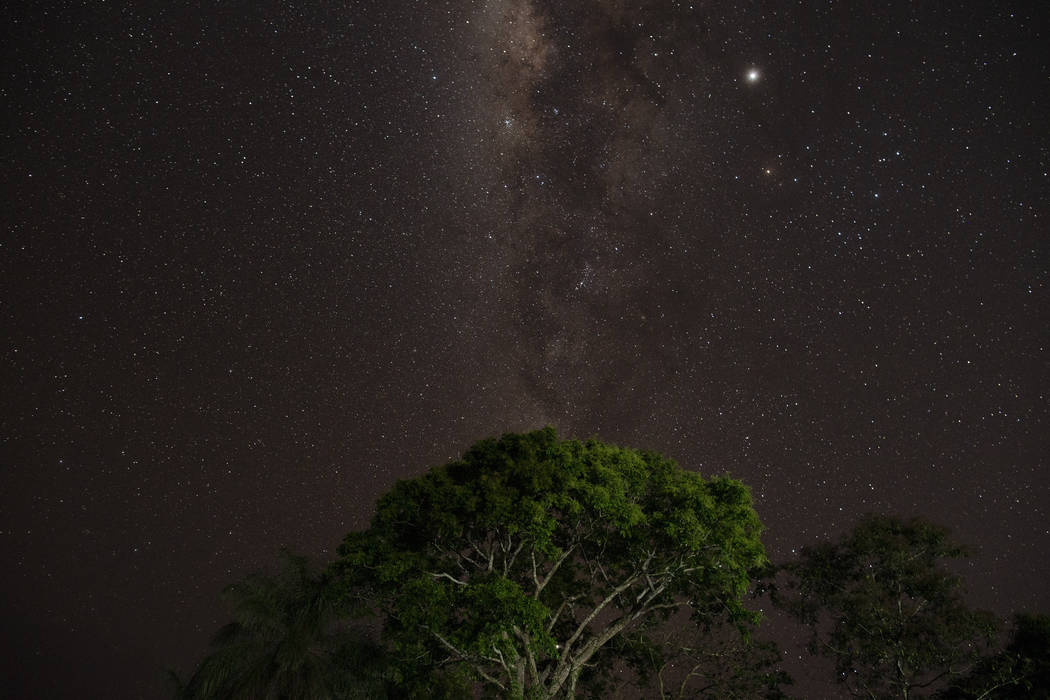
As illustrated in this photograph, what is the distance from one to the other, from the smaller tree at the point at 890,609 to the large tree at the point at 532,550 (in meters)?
4.57

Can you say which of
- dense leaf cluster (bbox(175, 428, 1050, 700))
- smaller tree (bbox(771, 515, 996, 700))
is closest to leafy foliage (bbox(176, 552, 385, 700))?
dense leaf cluster (bbox(175, 428, 1050, 700))

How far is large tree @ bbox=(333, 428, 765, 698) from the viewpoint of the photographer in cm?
1416

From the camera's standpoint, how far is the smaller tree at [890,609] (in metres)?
18.0

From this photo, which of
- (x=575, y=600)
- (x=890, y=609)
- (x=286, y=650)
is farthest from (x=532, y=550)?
(x=890, y=609)

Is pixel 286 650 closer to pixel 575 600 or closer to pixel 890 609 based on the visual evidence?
pixel 575 600

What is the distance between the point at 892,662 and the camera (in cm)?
1856

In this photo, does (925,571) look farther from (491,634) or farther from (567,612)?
(491,634)

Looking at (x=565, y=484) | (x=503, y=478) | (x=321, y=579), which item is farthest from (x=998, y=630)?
(x=321, y=579)

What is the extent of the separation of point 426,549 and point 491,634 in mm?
Result: 3435

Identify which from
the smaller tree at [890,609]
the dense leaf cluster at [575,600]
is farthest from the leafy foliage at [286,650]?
the smaller tree at [890,609]

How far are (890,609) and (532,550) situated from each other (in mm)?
11613

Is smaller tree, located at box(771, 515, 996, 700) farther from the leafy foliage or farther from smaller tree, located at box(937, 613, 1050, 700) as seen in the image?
the leafy foliage

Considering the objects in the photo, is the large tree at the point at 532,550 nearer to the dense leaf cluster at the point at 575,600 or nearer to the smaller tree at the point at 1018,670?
the dense leaf cluster at the point at 575,600

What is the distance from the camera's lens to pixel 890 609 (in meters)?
18.9
